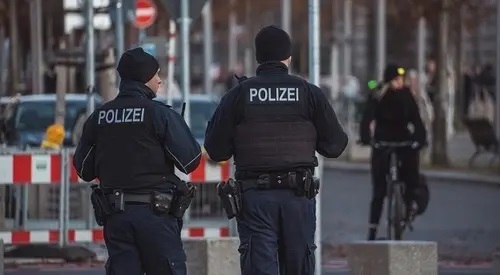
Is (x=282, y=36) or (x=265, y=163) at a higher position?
(x=282, y=36)

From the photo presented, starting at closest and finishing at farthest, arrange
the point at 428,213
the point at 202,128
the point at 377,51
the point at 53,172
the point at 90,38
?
the point at 53,172 → the point at 90,38 → the point at 428,213 → the point at 202,128 → the point at 377,51

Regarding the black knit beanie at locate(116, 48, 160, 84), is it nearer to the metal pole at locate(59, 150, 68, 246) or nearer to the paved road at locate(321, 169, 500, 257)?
the metal pole at locate(59, 150, 68, 246)

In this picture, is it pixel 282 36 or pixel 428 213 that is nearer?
pixel 282 36

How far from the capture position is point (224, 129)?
356 inches

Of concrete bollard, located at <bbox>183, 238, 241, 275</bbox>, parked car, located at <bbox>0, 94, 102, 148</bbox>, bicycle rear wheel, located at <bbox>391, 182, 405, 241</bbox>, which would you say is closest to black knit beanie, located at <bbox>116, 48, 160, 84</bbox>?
concrete bollard, located at <bbox>183, 238, 241, 275</bbox>

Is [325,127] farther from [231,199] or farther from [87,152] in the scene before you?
[87,152]

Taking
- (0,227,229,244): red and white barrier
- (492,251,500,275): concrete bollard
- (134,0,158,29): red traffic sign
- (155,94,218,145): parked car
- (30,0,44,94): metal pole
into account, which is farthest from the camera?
(30,0,44,94): metal pole

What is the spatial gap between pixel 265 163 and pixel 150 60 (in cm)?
87

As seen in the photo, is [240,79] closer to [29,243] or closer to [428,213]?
[29,243]

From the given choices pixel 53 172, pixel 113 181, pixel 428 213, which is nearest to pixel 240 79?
pixel 113 181

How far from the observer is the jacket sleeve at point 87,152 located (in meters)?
9.02

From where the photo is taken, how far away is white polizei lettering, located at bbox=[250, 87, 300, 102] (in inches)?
353

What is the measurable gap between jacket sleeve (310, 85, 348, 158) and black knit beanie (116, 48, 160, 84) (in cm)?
93

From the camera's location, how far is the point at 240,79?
9250 millimetres
